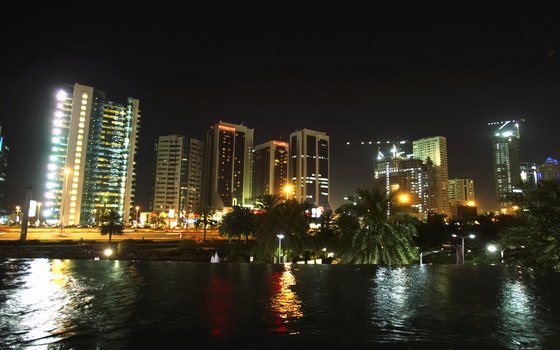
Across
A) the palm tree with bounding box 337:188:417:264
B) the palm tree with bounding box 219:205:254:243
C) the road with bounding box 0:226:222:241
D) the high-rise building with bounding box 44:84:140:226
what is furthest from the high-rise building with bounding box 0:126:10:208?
the palm tree with bounding box 337:188:417:264

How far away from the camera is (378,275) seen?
10570 millimetres

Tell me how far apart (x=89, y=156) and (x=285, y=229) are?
5353 inches

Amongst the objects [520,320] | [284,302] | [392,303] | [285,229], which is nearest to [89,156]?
[285,229]

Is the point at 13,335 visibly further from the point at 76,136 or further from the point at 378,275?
the point at 76,136

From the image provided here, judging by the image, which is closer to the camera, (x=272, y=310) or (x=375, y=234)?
(x=272, y=310)

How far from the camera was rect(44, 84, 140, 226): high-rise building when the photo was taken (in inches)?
5433

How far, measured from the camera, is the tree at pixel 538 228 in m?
13.3

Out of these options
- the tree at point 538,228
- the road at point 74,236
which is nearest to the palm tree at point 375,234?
the tree at point 538,228

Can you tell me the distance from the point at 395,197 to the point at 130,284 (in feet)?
56.9

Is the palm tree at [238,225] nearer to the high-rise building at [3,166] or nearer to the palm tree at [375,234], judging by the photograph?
the palm tree at [375,234]

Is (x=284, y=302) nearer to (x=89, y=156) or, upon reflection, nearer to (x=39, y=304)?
(x=39, y=304)

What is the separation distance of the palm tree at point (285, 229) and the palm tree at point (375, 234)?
9.04m

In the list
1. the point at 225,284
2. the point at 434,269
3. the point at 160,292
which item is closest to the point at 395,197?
the point at 434,269

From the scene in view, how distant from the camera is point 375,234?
21.1m
